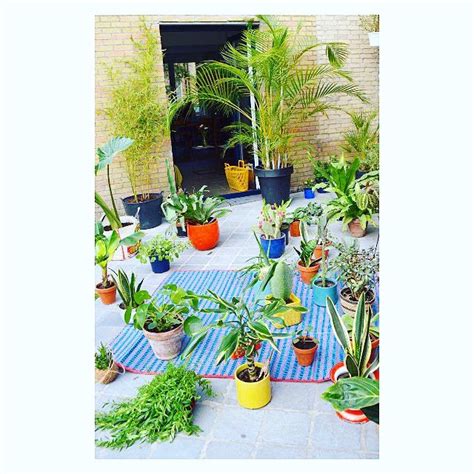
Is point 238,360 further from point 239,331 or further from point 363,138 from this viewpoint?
point 363,138

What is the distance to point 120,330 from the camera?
311 centimetres

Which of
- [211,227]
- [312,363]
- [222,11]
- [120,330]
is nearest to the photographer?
[222,11]

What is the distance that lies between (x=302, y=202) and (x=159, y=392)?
454 cm

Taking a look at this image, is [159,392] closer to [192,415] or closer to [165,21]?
[192,415]

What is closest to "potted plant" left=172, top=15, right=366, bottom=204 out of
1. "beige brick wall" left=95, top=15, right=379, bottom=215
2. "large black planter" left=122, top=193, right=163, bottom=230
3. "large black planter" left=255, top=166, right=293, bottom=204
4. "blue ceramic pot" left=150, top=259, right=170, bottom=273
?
"large black planter" left=255, top=166, right=293, bottom=204

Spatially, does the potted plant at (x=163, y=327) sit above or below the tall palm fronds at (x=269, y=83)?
below

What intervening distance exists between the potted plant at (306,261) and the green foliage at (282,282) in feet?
2.22

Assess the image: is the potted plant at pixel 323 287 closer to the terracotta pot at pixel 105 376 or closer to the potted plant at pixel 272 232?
the potted plant at pixel 272 232

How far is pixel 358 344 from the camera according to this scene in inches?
81.2

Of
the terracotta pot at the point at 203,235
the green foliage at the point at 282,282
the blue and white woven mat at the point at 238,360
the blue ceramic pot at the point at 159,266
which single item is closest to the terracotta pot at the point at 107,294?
the blue and white woven mat at the point at 238,360

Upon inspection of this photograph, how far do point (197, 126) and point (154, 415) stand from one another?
858cm

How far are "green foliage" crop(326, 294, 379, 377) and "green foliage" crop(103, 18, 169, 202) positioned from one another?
388 cm

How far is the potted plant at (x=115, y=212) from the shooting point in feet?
13.1

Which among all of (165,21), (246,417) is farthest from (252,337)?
(165,21)
